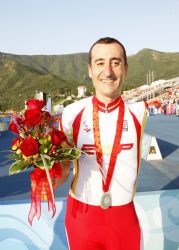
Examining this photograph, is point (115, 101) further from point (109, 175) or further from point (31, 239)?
point (31, 239)

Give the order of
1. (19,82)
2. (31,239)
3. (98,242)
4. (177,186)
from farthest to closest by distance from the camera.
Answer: (19,82) → (177,186) → (31,239) → (98,242)

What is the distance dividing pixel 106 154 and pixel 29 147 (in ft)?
1.89

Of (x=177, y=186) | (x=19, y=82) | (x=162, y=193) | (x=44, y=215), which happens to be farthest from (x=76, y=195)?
(x=19, y=82)

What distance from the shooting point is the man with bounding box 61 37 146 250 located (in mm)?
2225

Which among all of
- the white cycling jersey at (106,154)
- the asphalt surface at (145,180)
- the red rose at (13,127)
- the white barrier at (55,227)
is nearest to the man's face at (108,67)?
the white cycling jersey at (106,154)

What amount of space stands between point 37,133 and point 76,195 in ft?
1.79

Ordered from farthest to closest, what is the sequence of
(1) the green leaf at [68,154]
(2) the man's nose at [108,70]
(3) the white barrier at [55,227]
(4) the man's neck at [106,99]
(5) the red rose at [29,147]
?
(3) the white barrier at [55,227]
(4) the man's neck at [106,99]
(2) the man's nose at [108,70]
(1) the green leaf at [68,154]
(5) the red rose at [29,147]

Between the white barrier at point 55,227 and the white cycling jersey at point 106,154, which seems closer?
the white cycling jersey at point 106,154

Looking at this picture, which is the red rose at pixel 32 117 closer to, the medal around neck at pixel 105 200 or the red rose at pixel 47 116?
the red rose at pixel 47 116

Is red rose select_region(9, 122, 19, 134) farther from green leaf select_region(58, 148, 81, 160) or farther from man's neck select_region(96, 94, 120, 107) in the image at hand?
man's neck select_region(96, 94, 120, 107)

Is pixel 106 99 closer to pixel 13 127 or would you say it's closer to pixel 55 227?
pixel 13 127

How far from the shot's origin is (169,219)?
3.56 metres

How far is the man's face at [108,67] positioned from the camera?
2217 mm

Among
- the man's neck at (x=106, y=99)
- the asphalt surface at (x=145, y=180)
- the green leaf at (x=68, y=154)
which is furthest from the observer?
the asphalt surface at (x=145, y=180)
